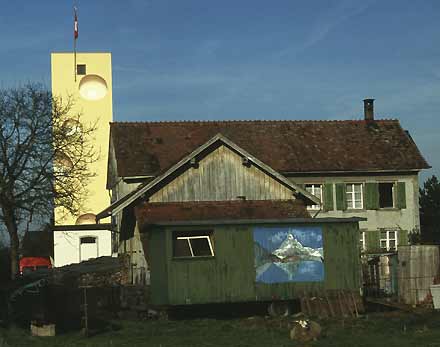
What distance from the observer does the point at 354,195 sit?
4403 centimetres

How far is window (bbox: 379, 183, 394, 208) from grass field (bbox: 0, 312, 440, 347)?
20468mm

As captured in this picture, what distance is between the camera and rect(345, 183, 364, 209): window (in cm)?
4381

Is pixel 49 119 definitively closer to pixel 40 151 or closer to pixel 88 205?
pixel 40 151

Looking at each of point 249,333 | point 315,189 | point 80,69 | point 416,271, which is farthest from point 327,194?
point 80,69

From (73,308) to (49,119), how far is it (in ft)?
60.3

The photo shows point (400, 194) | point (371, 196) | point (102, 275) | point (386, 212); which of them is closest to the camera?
point (102, 275)

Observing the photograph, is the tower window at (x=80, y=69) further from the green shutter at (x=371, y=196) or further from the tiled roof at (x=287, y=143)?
the green shutter at (x=371, y=196)

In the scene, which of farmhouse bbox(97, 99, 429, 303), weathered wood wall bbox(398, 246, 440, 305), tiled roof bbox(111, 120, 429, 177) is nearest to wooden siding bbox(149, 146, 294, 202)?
farmhouse bbox(97, 99, 429, 303)

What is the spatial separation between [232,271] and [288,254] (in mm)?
1814

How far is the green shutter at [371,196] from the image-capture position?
43.4 meters

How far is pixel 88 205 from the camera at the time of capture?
64.9m

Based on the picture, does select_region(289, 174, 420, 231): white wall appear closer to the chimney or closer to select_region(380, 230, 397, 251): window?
select_region(380, 230, 397, 251): window

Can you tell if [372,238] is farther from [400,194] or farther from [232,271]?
[232,271]

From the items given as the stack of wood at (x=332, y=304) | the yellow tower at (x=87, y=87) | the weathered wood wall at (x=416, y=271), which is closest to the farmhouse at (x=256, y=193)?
the stack of wood at (x=332, y=304)
